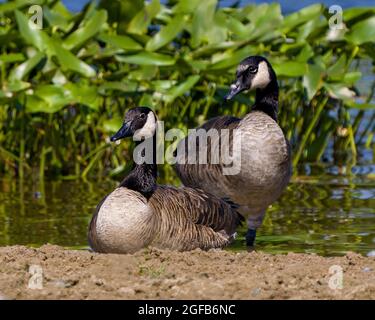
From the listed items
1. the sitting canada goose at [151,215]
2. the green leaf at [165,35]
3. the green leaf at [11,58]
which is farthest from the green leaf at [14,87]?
the sitting canada goose at [151,215]

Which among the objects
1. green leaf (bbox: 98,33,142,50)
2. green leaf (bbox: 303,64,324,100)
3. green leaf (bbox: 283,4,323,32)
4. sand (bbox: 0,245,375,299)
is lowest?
sand (bbox: 0,245,375,299)

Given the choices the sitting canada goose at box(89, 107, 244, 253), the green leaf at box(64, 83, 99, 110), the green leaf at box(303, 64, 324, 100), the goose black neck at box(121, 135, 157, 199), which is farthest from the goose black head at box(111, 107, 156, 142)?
the green leaf at box(303, 64, 324, 100)

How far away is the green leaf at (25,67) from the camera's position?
13.0 metres

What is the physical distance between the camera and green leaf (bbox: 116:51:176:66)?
13.0 meters

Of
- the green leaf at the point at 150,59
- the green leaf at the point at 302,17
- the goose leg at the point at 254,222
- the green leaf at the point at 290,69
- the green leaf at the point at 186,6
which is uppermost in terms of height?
the green leaf at the point at 186,6

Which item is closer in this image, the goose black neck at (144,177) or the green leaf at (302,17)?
the goose black neck at (144,177)

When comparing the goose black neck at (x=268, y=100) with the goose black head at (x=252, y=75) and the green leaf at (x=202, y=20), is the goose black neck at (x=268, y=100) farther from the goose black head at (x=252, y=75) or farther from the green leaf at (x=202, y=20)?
the green leaf at (x=202, y=20)

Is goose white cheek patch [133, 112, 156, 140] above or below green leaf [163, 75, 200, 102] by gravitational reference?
below

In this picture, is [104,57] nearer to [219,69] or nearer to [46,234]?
[219,69]

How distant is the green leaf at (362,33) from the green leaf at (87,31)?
3.08m

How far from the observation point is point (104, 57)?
533 inches

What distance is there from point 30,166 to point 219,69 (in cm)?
271

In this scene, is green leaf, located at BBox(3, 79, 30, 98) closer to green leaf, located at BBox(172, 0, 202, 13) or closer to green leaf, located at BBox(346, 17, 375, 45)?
green leaf, located at BBox(172, 0, 202, 13)

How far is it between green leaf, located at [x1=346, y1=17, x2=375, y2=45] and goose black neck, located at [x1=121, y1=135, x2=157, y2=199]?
4.72m
